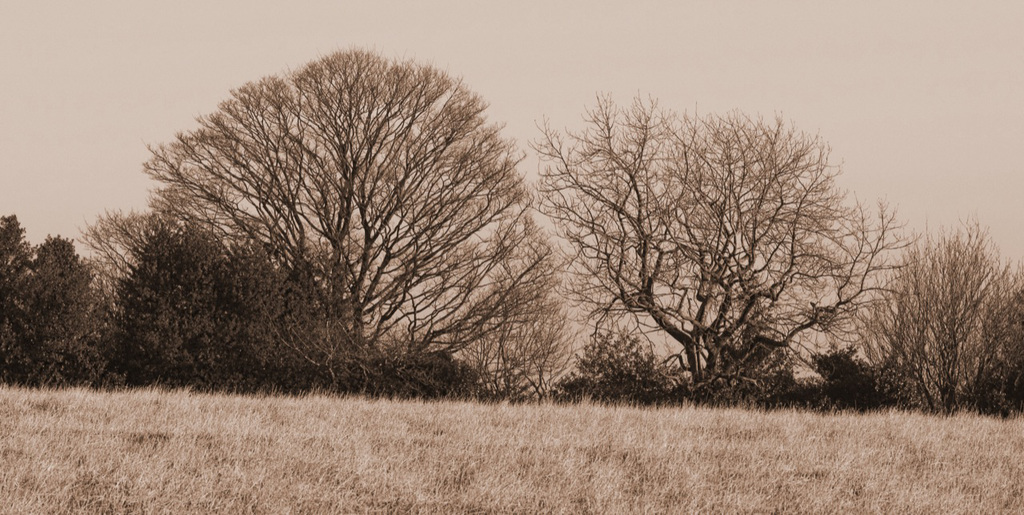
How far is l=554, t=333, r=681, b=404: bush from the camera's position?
65.6 ft

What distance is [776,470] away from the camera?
36.2ft

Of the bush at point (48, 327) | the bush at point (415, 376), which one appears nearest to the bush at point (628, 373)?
the bush at point (415, 376)

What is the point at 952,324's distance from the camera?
71.1 feet

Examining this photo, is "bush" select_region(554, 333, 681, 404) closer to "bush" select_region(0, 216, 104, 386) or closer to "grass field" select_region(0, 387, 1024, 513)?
"grass field" select_region(0, 387, 1024, 513)

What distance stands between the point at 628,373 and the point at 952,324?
774 centimetres

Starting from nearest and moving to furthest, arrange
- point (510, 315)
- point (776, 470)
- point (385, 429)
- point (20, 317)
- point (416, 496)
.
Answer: point (416, 496)
point (776, 470)
point (385, 429)
point (20, 317)
point (510, 315)

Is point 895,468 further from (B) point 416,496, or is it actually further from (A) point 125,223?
(A) point 125,223

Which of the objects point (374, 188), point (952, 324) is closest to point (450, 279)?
point (374, 188)

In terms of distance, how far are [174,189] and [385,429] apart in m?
14.9

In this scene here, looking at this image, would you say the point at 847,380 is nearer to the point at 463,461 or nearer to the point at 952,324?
the point at 952,324

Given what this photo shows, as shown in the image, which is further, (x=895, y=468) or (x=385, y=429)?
(x=385, y=429)

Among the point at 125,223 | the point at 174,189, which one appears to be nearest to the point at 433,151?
the point at 174,189

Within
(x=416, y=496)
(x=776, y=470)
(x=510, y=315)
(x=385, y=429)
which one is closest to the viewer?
(x=416, y=496)

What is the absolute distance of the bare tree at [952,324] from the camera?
21469 millimetres
